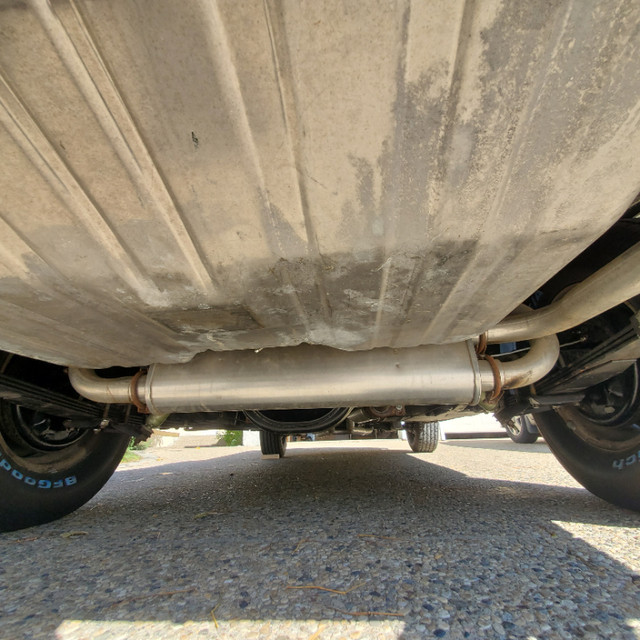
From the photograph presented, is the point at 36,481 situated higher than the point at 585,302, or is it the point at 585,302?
Answer: the point at 585,302

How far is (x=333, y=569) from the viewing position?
91cm

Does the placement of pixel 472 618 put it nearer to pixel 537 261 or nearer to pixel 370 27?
pixel 537 261

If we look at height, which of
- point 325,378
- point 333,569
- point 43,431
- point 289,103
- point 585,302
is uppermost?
point 289,103

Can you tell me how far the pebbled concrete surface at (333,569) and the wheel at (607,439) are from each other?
0.10 m

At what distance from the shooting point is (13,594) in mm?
854

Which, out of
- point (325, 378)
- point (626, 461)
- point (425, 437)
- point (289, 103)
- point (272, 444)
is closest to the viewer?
point (289, 103)

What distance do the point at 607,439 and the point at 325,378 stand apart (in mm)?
1301

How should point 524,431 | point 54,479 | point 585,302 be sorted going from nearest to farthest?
1. point 585,302
2. point 54,479
3. point 524,431

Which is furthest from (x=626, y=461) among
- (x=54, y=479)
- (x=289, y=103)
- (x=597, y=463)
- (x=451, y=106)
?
(x=54, y=479)

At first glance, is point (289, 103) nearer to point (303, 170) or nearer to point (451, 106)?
point (303, 170)

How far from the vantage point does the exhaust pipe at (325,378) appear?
98 centimetres

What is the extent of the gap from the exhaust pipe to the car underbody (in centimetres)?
8

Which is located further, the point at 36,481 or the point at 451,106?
the point at 36,481

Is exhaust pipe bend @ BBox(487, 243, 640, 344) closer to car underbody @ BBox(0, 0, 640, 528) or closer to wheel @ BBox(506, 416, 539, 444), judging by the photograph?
car underbody @ BBox(0, 0, 640, 528)
